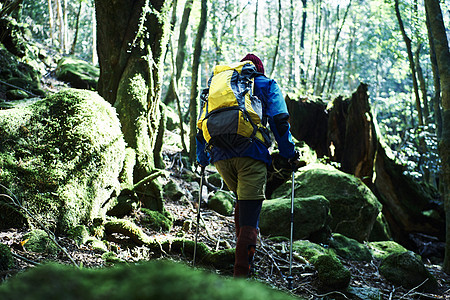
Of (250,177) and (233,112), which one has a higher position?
(233,112)

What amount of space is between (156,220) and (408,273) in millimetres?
4123

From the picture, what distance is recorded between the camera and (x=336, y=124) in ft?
41.4

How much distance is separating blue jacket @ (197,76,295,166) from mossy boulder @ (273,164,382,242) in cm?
475

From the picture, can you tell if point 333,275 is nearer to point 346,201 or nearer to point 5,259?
point 5,259

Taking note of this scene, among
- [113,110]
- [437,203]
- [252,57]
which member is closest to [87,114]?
[113,110]

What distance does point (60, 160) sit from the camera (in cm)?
425

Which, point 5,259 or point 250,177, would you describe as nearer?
point 5,259

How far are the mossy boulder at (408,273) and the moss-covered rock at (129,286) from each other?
5.72m

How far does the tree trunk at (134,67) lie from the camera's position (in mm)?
6016

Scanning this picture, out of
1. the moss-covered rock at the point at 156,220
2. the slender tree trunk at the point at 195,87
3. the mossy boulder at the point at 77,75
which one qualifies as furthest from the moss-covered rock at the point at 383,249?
the mossy boulder at the point at 77,75

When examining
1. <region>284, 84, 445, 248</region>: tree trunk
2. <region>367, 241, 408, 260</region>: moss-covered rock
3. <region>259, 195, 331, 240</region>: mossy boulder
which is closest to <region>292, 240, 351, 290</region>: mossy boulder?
<region>259, 195, 331, 240</region>: mossy boulder

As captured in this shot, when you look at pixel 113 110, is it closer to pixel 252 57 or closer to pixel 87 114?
pixel 87 114

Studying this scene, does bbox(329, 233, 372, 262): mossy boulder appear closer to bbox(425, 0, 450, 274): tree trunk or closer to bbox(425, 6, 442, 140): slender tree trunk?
bbox(425, 0, 450, 274): tree trunk

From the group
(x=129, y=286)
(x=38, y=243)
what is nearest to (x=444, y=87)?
(x=38, y=243)
